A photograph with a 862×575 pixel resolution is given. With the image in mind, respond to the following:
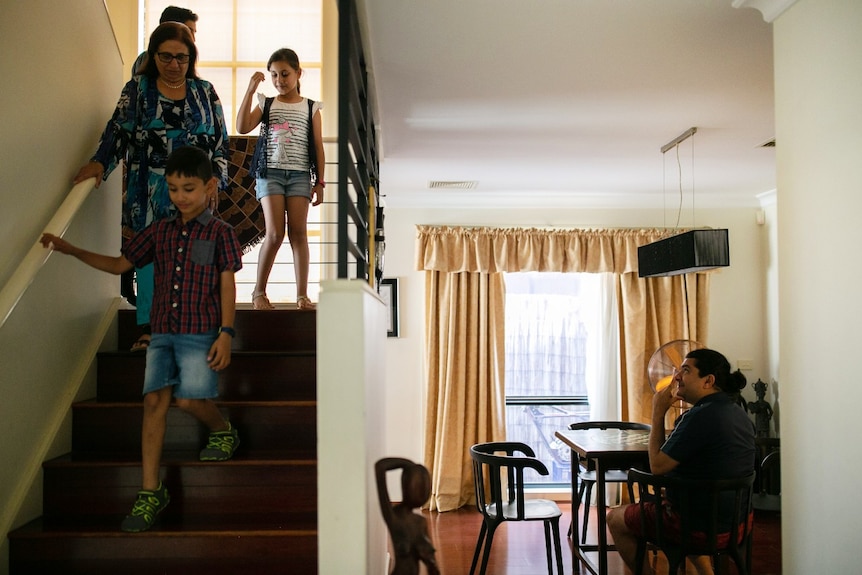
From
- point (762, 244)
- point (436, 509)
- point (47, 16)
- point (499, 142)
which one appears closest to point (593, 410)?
point (436, 509)

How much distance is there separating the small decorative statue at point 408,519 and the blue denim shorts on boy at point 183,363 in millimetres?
838

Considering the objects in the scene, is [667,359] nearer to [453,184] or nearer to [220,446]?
[453,184]

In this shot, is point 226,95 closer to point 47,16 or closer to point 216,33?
point 216,33

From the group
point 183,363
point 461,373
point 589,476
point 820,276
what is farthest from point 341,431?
point 461,373

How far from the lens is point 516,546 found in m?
5.12

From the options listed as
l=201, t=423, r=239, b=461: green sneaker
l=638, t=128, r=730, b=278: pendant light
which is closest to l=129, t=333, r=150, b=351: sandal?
l=201, t=423, r=239, b=461: green sneaker

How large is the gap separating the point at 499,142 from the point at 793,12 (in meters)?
2.32

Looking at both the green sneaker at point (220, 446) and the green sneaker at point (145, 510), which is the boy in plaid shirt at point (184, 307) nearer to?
the green sneaker at point (145, 510)

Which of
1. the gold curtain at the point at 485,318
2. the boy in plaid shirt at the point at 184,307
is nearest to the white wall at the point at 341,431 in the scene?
the boy in plaid shirt at the point at 184,307

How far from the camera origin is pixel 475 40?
305 cm

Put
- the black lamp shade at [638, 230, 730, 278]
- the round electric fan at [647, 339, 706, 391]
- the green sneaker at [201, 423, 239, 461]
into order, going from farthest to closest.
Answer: the round electric fan at [647, 339, 706, 391] → the black lamp shade at [638, 230, 730, 278] → the green sneaker at [201, 423, 239, 461]

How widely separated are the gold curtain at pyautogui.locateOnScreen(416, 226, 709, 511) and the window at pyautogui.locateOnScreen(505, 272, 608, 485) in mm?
270

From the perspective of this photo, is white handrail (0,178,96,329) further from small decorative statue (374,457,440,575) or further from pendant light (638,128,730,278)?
pendant light (638,128,730,278)

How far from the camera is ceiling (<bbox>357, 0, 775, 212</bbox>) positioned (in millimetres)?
2836
